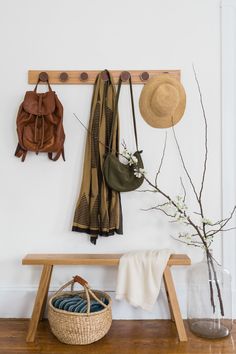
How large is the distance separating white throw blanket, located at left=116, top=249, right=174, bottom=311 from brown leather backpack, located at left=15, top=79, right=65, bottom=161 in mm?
788

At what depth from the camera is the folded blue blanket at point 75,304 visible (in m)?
1.87

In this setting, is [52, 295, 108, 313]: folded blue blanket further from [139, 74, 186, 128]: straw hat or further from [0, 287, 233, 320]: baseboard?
[139, 74, 186, 128]: straw hat

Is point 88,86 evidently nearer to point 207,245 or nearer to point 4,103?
point 4,103

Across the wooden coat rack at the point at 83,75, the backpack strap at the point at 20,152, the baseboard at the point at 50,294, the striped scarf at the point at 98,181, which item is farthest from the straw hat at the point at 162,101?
the baseboard at the point at 50,294

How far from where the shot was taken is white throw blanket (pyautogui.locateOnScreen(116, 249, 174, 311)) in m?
1.92

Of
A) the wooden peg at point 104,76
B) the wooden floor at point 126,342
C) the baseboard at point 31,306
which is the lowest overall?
the wooden floor at point 126,342

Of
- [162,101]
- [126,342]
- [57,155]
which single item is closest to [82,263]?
[126,342]

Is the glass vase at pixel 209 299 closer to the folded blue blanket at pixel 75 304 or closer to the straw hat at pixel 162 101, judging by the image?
the folded blue blanket at pixel 75 304

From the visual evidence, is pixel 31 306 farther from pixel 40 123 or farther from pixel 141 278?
pixel 40 123

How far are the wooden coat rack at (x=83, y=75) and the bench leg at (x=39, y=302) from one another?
3.66ft

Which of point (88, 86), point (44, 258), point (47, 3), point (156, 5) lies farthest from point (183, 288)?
point (47, 3)

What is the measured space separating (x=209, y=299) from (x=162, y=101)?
1184mm

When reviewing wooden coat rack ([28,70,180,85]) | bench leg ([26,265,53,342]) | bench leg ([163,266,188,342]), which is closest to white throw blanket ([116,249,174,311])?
bench leg ([163,266,188,342])

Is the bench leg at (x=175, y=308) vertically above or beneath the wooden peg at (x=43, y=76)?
beneath
